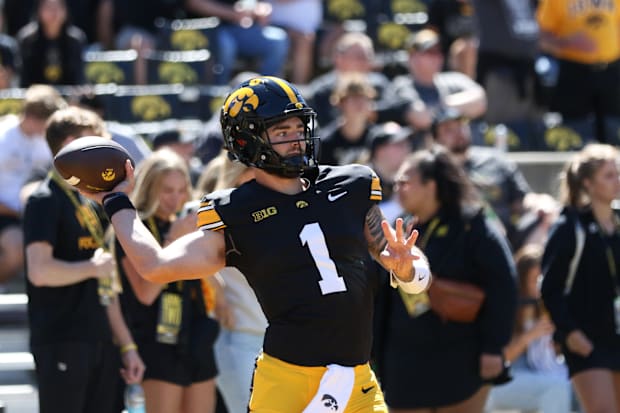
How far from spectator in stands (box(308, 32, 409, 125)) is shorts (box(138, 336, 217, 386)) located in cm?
394

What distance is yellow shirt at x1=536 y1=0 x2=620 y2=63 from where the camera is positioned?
11180mm

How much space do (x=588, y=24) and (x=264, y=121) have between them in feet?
24.9

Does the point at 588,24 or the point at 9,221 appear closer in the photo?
the point at 9,221

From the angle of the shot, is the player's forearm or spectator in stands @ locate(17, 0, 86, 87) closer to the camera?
the player's forearm

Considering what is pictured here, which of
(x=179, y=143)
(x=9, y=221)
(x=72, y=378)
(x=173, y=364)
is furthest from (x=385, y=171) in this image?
(x=72, y=378)

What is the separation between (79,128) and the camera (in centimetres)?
539

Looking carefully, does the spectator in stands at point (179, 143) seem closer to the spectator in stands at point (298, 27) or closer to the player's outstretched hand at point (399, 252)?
the player's outstretched hand at point (399, 252)

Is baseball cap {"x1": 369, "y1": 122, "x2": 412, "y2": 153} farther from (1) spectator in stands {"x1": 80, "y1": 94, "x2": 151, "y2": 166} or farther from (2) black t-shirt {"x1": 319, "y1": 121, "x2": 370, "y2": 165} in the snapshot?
(1) spectator in stands {"x1": 80, "y1": 94, "x2": 151, "y2": 166}

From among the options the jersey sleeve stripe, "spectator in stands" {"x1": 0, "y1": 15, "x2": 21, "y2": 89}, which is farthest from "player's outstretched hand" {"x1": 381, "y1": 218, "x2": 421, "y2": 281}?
"spectator in stands" {"x1": 0, "y1": 15, "x2": 21, "y2": 89}

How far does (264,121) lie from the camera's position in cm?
424

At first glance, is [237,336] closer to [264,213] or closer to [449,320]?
[449,320]

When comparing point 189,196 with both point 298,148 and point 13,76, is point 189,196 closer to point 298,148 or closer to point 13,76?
point 298,148

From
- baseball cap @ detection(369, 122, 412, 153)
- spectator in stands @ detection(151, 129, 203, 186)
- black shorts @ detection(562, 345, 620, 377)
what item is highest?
spectator in stands @ detection(151, 129, 203, 186)

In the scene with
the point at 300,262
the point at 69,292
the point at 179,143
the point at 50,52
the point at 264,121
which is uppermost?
the point at 264,121
